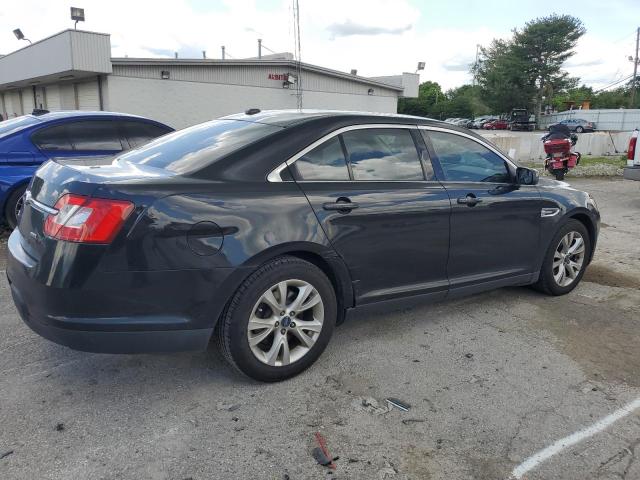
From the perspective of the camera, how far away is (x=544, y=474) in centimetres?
248

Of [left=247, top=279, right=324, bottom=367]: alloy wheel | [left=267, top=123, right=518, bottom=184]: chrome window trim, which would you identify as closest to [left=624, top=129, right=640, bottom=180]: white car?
[left=267, top=123, right=518, bottom=184]: chrome window trim

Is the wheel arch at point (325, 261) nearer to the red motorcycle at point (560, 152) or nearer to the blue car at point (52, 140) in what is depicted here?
the blue car at point (52, 140)

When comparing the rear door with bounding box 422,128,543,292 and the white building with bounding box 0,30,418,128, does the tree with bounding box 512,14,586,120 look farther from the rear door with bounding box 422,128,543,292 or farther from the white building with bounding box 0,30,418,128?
the rear door with bounding box 422,128,543,292

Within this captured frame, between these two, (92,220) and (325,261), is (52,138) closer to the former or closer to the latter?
(92,220)

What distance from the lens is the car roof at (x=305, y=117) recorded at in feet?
11.4

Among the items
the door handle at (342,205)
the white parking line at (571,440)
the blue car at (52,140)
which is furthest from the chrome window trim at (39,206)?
the blue car at (52,140)

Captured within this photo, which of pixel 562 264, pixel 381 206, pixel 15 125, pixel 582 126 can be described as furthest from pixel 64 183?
pixel 582 126

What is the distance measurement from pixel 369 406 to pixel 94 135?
543 centimetres

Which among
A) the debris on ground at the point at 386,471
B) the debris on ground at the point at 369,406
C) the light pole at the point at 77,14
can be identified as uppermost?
the light pole at the point at 77,14

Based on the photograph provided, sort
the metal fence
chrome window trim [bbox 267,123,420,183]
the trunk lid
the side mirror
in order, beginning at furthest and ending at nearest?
the metal fence
the side mirror
chrome window trim [bbox 267,123,420,183]
the trunk lid

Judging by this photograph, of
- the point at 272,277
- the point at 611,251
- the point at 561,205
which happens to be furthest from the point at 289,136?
the point at 611,251

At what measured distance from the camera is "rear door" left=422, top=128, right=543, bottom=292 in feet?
12.9

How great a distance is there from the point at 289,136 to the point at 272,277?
892 mm

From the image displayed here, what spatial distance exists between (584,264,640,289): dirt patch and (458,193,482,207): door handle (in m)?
2.25
